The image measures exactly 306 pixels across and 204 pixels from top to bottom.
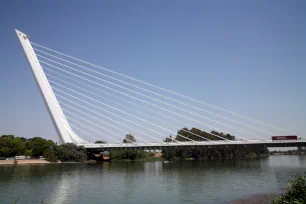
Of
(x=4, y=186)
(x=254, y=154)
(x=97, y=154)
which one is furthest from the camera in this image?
(x=254, y=154)

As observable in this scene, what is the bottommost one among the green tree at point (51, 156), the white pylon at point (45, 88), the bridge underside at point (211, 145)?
the green tree at point (51, 156)

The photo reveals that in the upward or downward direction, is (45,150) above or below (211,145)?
below

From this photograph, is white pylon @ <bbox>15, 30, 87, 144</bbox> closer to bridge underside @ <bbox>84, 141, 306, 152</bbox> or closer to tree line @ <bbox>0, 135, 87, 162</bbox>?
tree line @ <bbox>0, 135, 87, 162</bbox>

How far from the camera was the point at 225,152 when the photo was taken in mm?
80062

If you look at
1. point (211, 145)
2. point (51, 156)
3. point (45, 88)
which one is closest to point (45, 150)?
point (51, 156)

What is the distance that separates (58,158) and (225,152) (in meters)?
45.8

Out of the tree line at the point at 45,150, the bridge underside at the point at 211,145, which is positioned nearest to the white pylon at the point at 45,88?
the tree line at the point at 45,150

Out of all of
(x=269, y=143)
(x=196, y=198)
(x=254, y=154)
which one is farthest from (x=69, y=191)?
(x=254, y=154)

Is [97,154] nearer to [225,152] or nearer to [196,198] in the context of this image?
[225,152]

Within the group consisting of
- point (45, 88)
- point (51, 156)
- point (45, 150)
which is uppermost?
point (45, 88)

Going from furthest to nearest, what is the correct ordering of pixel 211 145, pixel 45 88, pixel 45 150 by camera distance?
pixel 45 150
pixel 211 145
pixel 45 88

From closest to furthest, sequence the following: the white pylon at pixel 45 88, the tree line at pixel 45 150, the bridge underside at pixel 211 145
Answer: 1. the white pylon at pixel 45 88
2. the bridge underside at pixel 211 145
3. the tree line at pixel 45 150

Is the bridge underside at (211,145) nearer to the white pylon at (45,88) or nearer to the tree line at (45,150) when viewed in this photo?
the tree line at (45,150)

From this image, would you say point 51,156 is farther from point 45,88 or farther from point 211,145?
point 211,145
